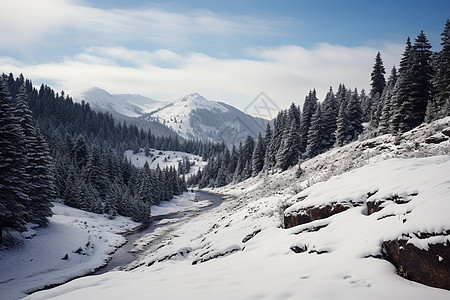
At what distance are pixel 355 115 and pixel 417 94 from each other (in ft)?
63.2

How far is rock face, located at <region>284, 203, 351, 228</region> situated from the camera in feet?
25.1

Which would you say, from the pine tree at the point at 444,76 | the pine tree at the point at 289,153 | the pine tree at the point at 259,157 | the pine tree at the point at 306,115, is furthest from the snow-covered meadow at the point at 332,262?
the pine tree at the point at 259,157

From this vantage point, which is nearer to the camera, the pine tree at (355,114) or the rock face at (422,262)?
the rock face at (422,262)

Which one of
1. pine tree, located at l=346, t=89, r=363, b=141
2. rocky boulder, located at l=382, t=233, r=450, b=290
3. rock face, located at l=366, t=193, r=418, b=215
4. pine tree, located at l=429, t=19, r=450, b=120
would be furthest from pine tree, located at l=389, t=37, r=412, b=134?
rocky boulder, located at l=382, t=233, r=450, b=290

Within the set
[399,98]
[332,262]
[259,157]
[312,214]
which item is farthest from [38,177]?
[259,157]

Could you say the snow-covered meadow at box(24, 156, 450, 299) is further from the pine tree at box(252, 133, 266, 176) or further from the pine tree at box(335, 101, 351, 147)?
the pine tree at box(252, 133, 266, 176)

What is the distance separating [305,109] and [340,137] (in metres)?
18.5

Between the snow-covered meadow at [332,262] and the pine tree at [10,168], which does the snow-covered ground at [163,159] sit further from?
the snow-covered meadow at [332,262]

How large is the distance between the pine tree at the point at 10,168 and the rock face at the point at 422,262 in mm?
22229

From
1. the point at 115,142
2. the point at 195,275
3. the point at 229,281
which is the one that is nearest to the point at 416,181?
the point at 229,281

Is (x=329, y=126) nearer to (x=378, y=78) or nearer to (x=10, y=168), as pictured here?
(x=378, y=78)

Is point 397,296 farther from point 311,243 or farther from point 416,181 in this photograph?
point 416,181

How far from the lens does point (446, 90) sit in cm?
3009

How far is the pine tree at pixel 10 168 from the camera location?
1789 cm
